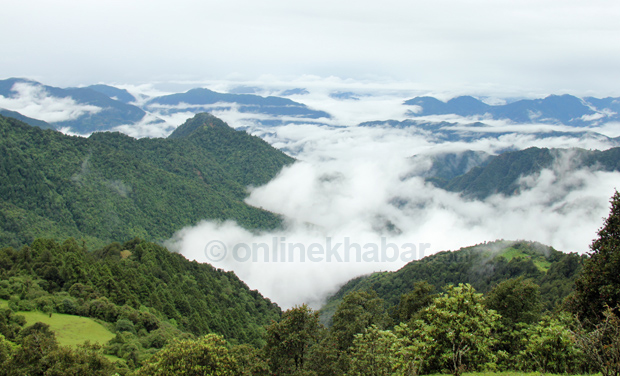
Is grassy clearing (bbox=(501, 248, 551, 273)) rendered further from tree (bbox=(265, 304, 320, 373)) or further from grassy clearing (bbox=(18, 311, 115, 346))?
grassy clearing (bbox=(18, 311, 115, 346))

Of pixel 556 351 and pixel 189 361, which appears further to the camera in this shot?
pixel 189 361

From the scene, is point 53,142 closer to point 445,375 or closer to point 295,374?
point 295,374

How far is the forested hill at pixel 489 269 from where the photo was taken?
316 feet

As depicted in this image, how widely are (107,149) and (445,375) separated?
202404mm

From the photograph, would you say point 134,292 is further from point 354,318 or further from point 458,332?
point 458,332

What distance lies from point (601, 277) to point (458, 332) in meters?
13.9

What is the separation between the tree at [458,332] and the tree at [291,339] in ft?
46.8

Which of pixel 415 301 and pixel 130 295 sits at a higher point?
pixel 415 301

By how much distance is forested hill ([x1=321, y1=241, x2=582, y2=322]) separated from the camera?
96188 mm

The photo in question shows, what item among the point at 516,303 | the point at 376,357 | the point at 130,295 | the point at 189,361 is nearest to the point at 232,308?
the point at 130,295

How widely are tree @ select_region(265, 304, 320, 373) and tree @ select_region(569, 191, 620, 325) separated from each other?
854 inches

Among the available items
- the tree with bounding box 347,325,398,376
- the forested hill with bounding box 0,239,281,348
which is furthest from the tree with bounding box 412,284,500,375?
the forested hill with bounding box 0,239,281,348

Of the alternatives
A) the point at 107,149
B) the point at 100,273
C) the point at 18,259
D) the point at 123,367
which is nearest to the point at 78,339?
the point at 123,367

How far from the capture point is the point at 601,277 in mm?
29531
